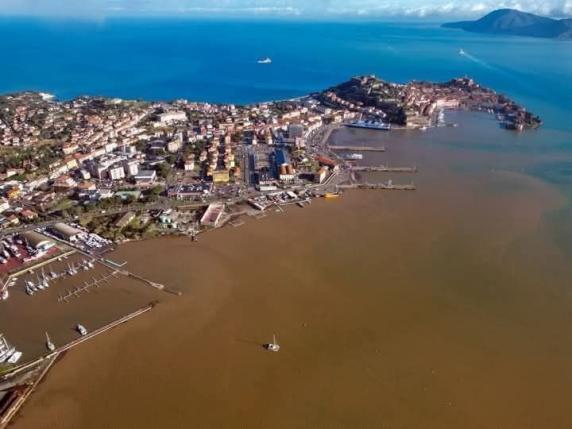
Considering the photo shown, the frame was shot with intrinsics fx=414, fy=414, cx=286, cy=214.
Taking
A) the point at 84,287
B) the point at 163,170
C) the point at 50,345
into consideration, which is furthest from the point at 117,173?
the point at 50,345

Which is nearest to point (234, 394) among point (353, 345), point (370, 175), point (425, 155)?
point (353, 345)

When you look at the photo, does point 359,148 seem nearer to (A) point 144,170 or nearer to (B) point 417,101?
(A) point 144,170

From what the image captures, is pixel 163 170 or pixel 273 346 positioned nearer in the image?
pixel 273 346

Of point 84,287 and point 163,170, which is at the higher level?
point 163,170

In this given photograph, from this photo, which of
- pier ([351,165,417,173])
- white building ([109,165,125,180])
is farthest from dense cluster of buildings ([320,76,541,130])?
white building ([109,165,125,180])

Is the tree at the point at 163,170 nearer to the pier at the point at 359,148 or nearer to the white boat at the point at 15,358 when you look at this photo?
the pier at the point at 359,148

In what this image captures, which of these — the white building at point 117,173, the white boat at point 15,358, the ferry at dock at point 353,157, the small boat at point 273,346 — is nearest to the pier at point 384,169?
the ferry at dock at point 353,157

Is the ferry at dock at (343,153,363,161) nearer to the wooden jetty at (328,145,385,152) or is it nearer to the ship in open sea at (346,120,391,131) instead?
the wooden jetty at (328,145,385,152)

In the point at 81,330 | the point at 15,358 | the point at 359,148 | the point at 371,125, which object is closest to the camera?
the point at 15,358
